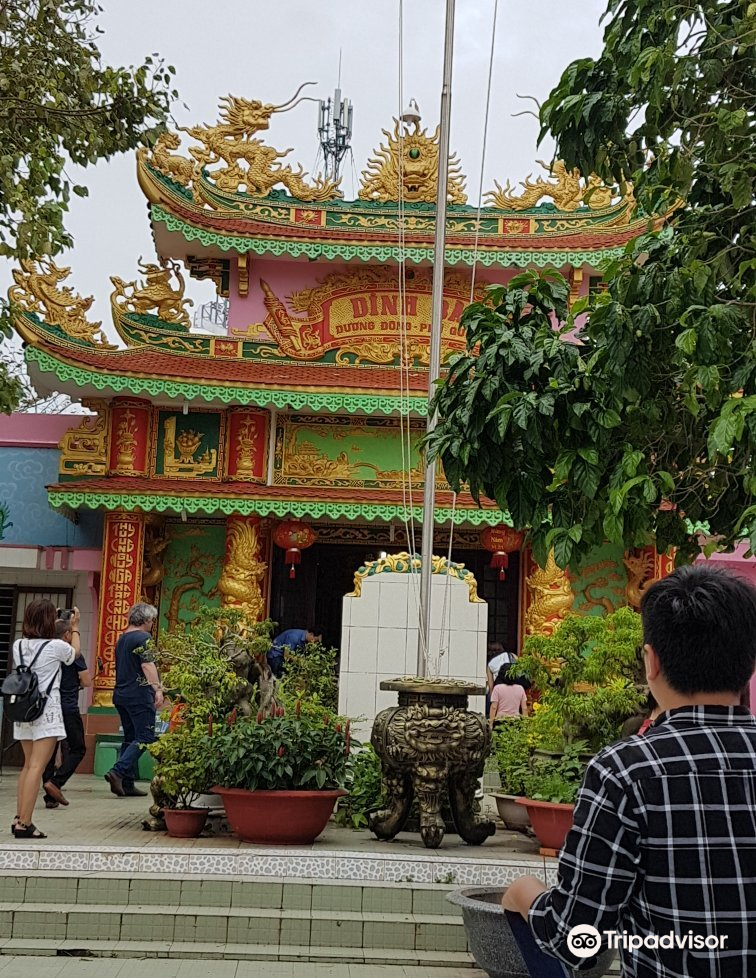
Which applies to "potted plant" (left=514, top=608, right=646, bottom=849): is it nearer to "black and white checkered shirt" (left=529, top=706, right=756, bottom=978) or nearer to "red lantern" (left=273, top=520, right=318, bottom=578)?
"black and white checkered shirt" (left=529, top=706, right=756, bottom=978)

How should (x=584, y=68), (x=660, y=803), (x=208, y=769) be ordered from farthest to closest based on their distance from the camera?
(x=208, y=769) < (x=584, y=68) < (x=660, y=803)

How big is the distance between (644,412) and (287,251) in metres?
8.98

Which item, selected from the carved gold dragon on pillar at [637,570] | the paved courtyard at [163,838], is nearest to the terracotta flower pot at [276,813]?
the paved courtyard at [163,838]

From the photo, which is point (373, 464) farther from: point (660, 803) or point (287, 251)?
point (660, 803)

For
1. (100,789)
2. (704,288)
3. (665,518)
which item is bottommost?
(100,789)

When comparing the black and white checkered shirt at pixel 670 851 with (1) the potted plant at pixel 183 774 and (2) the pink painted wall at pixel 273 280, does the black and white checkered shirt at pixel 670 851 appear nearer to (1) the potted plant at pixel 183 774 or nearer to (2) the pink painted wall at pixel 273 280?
(1) the potted plant at pixel 183 774

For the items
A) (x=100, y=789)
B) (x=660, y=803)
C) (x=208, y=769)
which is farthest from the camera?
(x=100, y=789)

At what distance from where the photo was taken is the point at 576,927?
6.02ft

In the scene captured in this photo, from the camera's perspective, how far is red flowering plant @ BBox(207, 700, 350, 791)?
6.15m

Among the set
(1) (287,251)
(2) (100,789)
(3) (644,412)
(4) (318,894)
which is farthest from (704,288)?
(1) (287,251)

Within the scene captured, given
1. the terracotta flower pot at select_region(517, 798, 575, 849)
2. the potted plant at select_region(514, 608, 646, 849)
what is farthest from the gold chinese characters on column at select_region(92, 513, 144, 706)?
the terracotta flower pot at select_region(517, 798, 575, 849)

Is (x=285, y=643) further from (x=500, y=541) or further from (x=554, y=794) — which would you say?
(x=554, y=794)

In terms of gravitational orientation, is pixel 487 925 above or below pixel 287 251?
below

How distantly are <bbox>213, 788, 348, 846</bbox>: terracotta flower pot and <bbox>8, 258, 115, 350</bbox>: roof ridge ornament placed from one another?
683 centimetres
